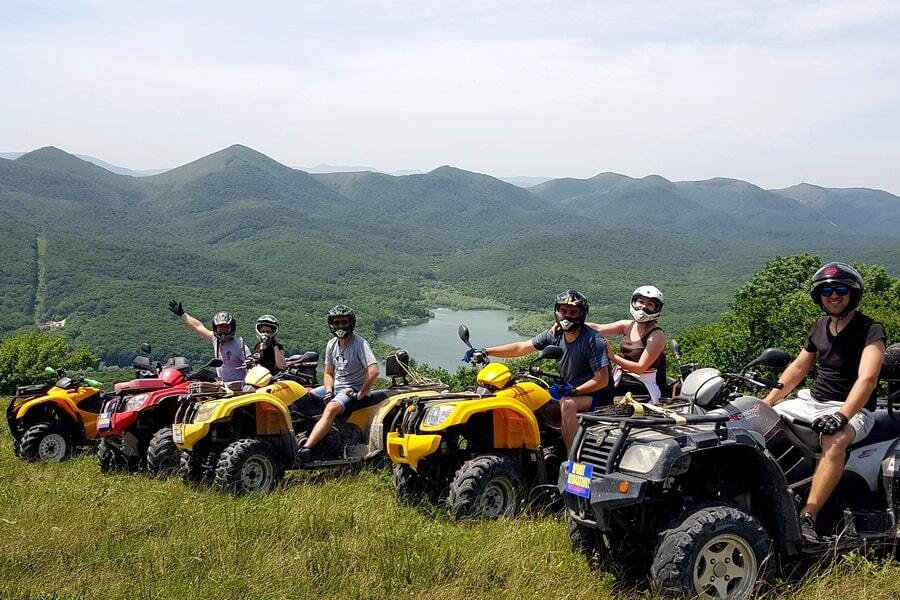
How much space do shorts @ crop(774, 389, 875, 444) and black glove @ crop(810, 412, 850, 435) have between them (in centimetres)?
23

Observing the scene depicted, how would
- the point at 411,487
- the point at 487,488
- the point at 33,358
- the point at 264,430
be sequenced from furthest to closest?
1. the point at 33,358
2. the point at 264,430
3. the point at 411,487
4. the point at 487,488

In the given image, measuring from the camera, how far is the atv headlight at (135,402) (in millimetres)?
9547

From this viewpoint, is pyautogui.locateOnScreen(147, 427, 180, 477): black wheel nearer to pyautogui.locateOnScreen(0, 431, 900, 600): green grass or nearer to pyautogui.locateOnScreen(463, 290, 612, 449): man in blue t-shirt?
pyautogui.locateOnScreen(0, 431, 900, 600): green grass

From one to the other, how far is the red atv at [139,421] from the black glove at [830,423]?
6.22 m

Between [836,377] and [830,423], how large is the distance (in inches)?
22.4

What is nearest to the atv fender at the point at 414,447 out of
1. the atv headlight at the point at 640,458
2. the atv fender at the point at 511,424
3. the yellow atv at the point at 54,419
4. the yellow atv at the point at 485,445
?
the yellow atv at the point at 485,445

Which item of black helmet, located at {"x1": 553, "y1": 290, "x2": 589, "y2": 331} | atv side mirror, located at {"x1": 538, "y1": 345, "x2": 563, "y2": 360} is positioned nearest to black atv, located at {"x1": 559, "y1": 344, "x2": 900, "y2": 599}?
atv side mirror, located at {"x1": 538, "y1": 345, "x2": 563, "y2": 360}

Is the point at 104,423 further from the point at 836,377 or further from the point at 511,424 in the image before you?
the point at 836,377

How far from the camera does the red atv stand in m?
9.45

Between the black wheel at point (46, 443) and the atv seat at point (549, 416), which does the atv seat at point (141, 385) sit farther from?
the atv seat at point (549, 416)

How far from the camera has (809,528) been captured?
5.14m

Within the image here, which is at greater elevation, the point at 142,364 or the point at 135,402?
the point at 142,364

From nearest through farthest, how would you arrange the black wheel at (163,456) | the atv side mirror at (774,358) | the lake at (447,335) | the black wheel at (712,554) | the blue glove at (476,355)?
1. the black wheel at (712,554)
2. the atv side mirror at (774,358)
3. the blue glove at (476,355)
4. the black wheel at (163,456)
5. the lake at (447,335)

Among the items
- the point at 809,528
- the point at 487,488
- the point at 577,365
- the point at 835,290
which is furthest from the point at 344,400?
the point at 835,290
